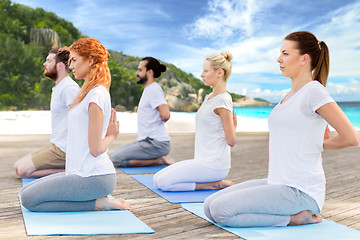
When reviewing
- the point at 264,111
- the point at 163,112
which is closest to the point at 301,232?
the point at 163,112

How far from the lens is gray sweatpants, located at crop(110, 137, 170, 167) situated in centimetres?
504

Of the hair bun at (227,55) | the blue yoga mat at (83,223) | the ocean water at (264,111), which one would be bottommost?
the blue yoga mat at (83,223)

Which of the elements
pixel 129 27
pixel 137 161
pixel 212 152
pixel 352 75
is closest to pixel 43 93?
pixel 137 161

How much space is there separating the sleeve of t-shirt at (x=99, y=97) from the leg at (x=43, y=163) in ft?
4.91

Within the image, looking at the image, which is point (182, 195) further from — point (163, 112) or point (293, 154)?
point (163, 112)

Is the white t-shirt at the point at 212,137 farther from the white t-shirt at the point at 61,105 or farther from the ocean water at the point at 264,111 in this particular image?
the ocean water at the point at 264,111

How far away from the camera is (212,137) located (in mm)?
3646

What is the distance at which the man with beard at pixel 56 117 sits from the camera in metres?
3.86

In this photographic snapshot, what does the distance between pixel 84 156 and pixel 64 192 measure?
0.25 meters

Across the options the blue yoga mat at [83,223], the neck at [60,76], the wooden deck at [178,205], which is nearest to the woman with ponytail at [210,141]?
the wooden deck at [178,205]

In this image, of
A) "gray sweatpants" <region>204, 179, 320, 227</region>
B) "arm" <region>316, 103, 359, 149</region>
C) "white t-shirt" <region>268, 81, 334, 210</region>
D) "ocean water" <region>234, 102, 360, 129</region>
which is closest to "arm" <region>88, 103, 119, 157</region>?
"gray sweatpants" <region>204, 179, 320, 227</region>

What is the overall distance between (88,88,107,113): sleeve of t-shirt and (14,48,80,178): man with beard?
110cm

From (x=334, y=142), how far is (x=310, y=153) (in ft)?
0.47

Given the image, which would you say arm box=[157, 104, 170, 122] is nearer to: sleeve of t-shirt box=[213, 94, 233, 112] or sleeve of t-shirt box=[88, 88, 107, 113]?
sleeve of t-shirt box=[213, 94, 233, 112]
